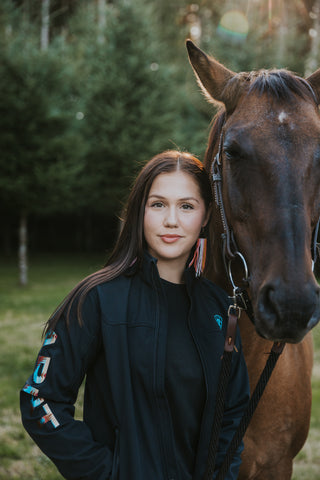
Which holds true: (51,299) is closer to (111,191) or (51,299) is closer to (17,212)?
(17,212)

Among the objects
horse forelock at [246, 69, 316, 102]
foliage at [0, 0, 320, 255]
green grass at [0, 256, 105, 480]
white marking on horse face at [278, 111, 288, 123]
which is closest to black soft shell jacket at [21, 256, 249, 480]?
white marking on horse face at [278, 111, 288, 123]

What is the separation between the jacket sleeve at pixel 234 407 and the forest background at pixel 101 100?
10191 millimetres

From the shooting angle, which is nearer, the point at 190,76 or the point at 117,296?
the point at 117,296

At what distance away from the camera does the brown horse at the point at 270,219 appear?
4.64 ft

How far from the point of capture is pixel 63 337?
5.12 ft

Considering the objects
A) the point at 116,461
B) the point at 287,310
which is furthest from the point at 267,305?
the point at 116,461

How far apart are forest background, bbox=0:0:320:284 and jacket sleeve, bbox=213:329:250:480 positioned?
10191mm

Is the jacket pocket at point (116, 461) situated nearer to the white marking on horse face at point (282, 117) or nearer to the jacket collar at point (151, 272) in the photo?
the jacket collar at point (151, 272)

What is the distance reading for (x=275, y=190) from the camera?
1.54 m

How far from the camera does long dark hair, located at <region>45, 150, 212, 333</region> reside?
1741 millimetres

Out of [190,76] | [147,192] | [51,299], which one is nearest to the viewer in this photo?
[147,192]

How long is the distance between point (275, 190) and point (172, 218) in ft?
1.40

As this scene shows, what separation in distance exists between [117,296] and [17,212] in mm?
12877

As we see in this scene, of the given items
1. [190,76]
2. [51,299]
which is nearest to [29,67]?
[51,299]
